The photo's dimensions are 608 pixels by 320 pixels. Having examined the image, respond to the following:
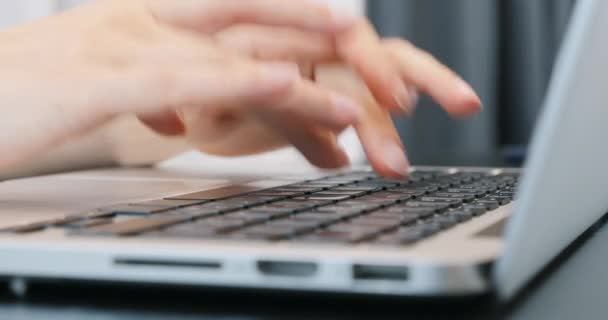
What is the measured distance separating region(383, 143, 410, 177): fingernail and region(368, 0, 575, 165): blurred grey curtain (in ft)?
3.69

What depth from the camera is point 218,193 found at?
53 centimetres

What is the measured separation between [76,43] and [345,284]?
27cm

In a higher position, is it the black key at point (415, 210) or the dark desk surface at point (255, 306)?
the black key at point (415, 210)

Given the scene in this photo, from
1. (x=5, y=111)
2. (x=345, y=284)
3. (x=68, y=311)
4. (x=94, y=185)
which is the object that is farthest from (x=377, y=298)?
(x=94, y=185)

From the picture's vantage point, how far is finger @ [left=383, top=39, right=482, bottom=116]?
2.10 ft

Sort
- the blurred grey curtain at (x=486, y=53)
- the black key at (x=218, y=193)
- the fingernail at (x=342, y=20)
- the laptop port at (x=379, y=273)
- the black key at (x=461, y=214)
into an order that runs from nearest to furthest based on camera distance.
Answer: the laptop port at (x=379, y=273) → the black key at (x=461, y=214) → the black key at (x=218, y=193) → the fingernail at (x=342, y=20) → the blurred grey curtain at (x=486, y=53)

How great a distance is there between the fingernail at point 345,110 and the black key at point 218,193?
0.07m

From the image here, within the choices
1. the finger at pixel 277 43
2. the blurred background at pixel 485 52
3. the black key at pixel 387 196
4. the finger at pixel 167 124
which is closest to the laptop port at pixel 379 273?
the black key at pixel 387 196

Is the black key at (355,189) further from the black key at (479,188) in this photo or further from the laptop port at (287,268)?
the laptop port at (287,268)

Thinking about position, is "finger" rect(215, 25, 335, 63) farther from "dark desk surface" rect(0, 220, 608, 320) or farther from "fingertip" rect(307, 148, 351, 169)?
"dark desk surface" rect(0, 220, 608, 320)

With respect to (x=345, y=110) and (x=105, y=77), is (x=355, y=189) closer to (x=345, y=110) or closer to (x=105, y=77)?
(x=345, y=110)

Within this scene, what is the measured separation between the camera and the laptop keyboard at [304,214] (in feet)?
1.11

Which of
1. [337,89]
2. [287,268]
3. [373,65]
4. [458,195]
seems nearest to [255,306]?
[287,268]

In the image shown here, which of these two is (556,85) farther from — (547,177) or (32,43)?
(32,43)
